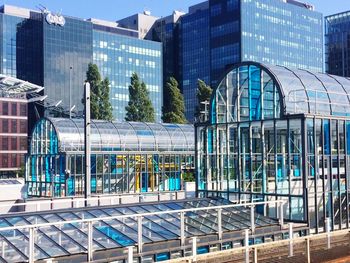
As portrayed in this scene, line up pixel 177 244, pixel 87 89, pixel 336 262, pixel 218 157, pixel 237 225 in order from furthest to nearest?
pixel 218 157 → pixel 87 89 → pixel 237 225 → pixel 177 244 → pixel 336 262

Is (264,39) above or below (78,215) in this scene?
above

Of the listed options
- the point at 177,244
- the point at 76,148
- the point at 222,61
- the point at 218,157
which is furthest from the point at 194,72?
the point at 177,244

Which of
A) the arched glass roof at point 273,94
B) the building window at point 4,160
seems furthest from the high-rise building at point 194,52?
the arched glass roof at point 273,94

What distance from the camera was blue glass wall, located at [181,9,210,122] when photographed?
479ft

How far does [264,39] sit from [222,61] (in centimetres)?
1185

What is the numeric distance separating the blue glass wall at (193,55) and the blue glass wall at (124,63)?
706 centimetres

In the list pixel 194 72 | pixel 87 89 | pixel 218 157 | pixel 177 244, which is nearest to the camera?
pixel 177 244

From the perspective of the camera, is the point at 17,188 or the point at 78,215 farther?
the point at 17,188

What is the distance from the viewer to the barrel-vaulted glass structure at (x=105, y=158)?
4484cm

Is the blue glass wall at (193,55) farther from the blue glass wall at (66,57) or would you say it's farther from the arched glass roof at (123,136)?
the arched glass roof at (123,136)

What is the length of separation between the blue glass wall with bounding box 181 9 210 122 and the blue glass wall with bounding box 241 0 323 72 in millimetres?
13510

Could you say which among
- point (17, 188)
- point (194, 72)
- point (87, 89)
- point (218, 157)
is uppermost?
point (194, 72)

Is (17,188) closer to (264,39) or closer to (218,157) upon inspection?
(218,157)

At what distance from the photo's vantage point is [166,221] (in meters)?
18.8
